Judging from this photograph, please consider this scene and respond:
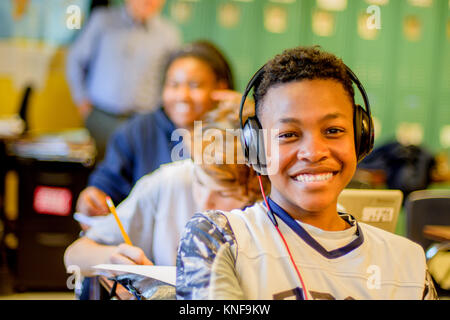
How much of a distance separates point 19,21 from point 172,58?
1.93 meters

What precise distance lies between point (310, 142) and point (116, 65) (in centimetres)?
257

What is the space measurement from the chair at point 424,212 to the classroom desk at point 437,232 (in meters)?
0.01

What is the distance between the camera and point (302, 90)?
707 millimetres

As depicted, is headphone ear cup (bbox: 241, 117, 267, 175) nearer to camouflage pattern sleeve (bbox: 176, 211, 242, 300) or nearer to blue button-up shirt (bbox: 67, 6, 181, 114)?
camouflage pattern sleeve (bbox: 176, 211, 242, 300)

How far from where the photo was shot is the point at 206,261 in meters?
0.65

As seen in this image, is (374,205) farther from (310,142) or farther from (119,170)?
(119,170)

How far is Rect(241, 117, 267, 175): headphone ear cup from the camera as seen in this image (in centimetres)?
75

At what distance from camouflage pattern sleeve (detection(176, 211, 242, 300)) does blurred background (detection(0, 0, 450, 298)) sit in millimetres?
2071

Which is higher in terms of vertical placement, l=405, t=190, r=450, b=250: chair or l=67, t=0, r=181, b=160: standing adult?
l=67, t=0, r=181, b=160: standing adult

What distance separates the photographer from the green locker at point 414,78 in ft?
10.3

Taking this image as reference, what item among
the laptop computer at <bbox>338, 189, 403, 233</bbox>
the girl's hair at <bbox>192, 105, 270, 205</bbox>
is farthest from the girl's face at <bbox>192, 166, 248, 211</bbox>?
the laptop computer at <bbox>338, 189, 403, 233</bbox>

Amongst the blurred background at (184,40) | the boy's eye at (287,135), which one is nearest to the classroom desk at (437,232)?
the blurred background at (184,40)

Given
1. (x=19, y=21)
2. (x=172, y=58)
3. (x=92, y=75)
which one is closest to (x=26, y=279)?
(x=92, y=75)
